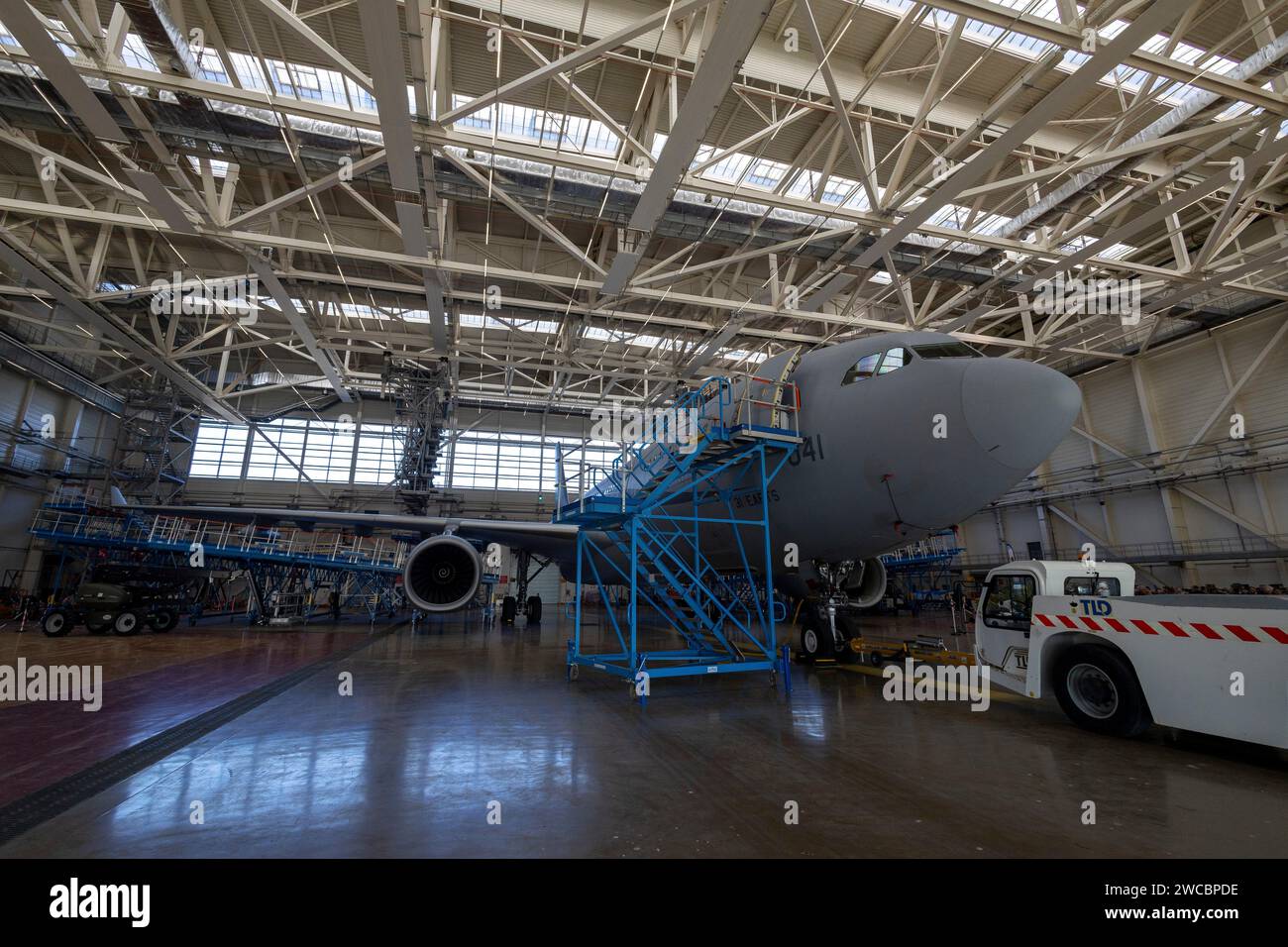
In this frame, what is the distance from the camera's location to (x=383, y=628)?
17.7m

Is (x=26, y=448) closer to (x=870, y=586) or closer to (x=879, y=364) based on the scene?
(x=870, y=586)

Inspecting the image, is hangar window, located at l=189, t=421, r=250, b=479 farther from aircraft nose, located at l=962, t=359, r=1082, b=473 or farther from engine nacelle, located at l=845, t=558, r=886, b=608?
aircraft nose, located at l=962, t=359, r=1082, b=473

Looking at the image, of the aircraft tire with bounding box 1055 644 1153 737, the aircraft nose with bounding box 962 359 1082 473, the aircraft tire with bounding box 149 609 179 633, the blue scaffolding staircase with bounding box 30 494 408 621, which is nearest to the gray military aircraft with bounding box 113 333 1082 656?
the aircraft nose with bounding box 962 359 1082 473

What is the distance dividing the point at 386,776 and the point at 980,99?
17634mm

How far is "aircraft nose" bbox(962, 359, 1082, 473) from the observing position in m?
5.87

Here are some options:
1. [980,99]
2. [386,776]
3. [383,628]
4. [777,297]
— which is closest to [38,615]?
[383,628]

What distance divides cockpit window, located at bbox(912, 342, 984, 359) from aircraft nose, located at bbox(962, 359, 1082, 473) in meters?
0.96

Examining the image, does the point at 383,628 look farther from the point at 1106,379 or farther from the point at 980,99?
the point at 1106,379

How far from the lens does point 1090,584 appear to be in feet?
21.9

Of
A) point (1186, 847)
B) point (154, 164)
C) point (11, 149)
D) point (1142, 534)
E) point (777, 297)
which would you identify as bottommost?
point (1186, 847)

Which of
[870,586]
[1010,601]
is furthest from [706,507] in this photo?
[1010,601]

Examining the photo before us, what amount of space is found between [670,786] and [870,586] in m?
8.66
